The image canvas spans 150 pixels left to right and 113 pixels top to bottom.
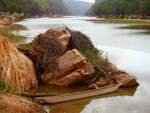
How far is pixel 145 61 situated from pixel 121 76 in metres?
8.10

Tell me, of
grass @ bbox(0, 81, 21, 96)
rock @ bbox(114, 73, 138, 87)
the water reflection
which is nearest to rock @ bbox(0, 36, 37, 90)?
grass @ bbox(0, 81, 21, 96)

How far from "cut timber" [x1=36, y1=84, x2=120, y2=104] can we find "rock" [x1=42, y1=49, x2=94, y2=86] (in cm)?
153

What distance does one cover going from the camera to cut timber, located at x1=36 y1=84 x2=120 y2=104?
17092mm

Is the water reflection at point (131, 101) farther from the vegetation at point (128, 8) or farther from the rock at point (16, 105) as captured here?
the vegetation at point (128, 8)

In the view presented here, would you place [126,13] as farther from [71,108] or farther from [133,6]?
[71,108]

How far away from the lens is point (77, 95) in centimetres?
1825

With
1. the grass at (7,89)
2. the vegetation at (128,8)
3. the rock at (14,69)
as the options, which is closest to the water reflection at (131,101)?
the grass at (7,89)

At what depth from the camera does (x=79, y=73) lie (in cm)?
2045

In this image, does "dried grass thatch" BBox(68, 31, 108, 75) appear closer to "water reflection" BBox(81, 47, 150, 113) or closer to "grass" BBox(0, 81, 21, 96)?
"water reflection" BBox(81, 47, 150, 113)

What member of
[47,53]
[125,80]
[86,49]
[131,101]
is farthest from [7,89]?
[86,49]

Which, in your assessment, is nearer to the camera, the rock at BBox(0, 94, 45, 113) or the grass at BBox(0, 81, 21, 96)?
the rock at BBox(0, 94, 45, 113)

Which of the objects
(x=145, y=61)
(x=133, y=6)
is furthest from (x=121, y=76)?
(x=133, y=6)

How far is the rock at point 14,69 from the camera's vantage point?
18.0 metres

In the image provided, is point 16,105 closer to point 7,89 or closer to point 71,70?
point 7,89
